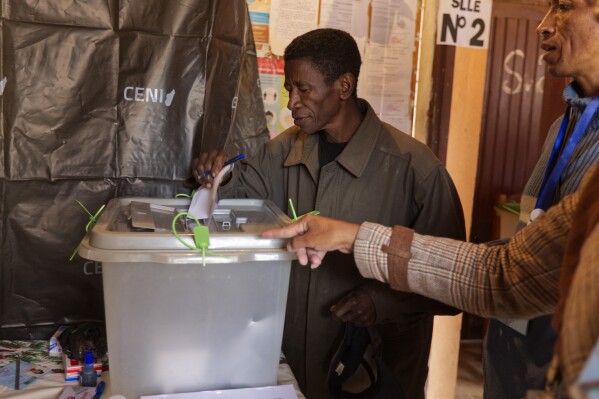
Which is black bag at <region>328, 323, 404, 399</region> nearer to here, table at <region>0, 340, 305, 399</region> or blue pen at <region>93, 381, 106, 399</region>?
table at <region>0, 340, 305, 399</region>

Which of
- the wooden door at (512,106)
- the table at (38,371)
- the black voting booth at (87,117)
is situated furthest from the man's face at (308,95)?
the wooden door at (512,106)

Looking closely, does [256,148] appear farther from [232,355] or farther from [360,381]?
[232,355]

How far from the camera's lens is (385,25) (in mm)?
2566

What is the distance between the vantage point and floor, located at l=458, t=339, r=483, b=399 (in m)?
3.61

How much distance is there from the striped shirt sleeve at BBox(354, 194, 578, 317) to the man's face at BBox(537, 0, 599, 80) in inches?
20.4

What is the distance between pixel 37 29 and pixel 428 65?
1605 mm

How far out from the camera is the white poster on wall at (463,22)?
234 centimetres

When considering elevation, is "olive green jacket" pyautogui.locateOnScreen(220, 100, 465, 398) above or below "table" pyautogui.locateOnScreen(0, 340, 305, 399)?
above

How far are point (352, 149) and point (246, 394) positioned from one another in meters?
0.86

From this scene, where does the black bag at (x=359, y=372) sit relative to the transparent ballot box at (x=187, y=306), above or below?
below

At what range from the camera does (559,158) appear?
1.51 m

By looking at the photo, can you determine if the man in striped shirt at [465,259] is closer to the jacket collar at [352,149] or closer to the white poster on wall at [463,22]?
the jacket collar at [352,149]

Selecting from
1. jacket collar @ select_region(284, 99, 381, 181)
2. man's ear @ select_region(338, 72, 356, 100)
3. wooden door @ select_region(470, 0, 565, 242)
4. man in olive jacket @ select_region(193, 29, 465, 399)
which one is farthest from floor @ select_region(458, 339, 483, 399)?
man's ear @ select_region(338, 72, 356, 100)

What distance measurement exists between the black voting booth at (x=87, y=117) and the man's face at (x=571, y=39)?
982 mm
